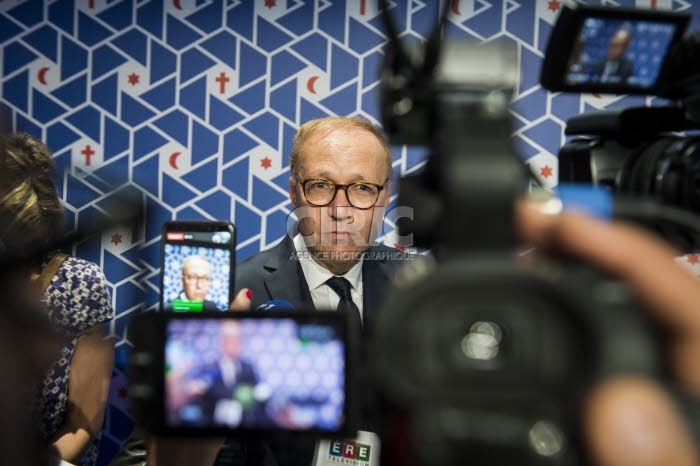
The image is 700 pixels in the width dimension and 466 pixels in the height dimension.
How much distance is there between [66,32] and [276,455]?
176 cm

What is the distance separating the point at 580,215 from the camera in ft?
1.14

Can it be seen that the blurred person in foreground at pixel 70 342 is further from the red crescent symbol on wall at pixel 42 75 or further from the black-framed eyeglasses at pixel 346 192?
the red crescent symbol on wall at pixel 42 75

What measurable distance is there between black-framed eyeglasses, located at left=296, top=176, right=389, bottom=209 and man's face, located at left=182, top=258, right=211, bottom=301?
0.78 ft

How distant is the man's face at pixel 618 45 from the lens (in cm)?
59

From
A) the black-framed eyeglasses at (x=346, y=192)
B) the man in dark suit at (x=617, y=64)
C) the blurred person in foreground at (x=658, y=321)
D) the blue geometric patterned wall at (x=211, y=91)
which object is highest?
the blue geometric patterned wall at (x=211, y=91)

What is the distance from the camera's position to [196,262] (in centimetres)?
113

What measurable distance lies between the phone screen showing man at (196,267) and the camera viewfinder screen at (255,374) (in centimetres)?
54

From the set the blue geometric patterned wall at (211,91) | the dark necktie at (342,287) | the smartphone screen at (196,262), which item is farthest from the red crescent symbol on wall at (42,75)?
the dark necktie at (342,287)

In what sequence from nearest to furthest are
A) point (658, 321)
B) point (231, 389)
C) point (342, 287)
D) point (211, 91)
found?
point (658, 321)
point (231, 389)
point (342, 287)
point (211, 91)

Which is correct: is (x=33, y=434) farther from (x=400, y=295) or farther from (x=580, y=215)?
(x=580, y=215)

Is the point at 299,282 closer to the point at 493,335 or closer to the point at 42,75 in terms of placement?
the point at 493,335

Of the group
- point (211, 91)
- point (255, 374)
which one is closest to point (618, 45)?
point (255, 374)

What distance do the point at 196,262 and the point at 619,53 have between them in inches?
31.8

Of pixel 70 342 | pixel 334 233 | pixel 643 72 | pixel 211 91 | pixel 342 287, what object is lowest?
pixel 70 342
